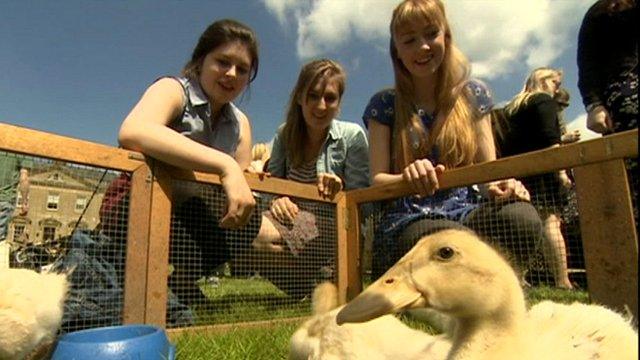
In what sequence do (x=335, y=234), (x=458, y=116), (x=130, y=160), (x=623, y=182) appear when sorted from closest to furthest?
1. (x=623, y=182)
2. (x=130, y=160)
3. (x=458, y=116)
4. (x=335, y=234)

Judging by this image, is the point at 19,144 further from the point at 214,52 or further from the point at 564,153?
the point at 564,153

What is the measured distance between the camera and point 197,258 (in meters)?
2.19

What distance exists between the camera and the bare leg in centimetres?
188

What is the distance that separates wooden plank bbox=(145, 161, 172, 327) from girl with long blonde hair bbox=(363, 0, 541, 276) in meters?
0.99

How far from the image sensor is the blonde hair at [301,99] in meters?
3.06

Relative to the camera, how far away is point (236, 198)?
1.96 m

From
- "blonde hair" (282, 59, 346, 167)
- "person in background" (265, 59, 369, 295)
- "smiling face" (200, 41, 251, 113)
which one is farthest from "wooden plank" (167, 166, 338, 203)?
"blonde hair" (282, 59, 346, 167)

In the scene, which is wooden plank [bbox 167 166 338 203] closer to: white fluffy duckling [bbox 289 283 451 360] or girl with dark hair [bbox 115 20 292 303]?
girl with dark hair [bbox 115 20 292 303]

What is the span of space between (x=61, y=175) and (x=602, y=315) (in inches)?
68.1

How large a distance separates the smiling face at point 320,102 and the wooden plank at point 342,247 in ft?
2.04

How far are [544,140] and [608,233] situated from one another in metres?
2.03

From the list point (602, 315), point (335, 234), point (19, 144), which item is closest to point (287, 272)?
point (335, 234)

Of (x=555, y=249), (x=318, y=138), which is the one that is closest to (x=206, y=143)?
(x=318, y=138)

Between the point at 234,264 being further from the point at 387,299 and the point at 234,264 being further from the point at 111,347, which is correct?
the point at 387,299
